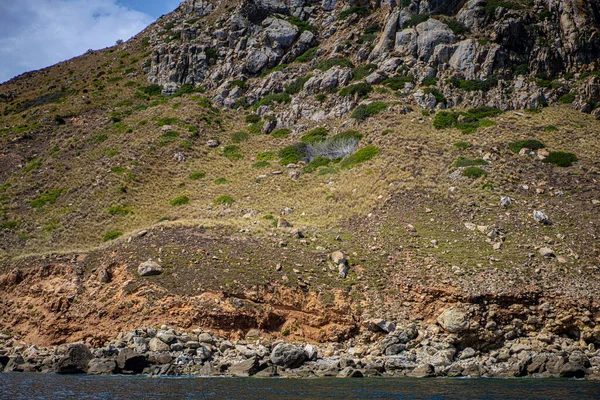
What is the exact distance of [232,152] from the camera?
5384cm

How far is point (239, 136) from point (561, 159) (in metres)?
34.5

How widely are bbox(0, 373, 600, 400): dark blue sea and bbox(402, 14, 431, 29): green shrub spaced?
4895 cm

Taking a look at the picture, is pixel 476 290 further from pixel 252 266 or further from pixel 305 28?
pixel 305 28

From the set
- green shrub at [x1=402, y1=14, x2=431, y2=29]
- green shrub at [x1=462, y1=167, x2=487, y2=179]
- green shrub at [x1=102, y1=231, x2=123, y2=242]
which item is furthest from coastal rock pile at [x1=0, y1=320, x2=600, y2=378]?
green shrub at [x1=402, y1=14, x2=431, y2=29]

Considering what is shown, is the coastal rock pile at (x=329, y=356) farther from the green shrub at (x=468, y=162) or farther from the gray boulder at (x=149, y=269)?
the green shrub at (x=468, y=162)

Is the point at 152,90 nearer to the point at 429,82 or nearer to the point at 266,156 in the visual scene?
the point at 266,156

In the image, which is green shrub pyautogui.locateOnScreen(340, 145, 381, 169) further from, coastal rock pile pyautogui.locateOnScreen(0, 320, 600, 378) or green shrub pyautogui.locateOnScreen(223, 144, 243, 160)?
coastal rock pile pyautogui.locateOnScreen(0, 320, 600, 378)

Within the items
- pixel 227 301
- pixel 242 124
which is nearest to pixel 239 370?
pixel 227 301

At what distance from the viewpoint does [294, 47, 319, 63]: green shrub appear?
6694cm

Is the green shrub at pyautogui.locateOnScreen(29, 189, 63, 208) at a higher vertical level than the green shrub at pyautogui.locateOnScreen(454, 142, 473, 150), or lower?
lower

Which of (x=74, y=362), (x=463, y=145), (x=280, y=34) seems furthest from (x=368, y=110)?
(x=74, y=362)

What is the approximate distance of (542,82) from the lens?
51125mm

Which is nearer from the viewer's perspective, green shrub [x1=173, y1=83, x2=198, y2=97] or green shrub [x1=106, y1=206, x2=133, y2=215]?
green shrub [x1=106, y1=206, x2=133, y2=215]

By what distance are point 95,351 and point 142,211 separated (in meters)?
20.1
